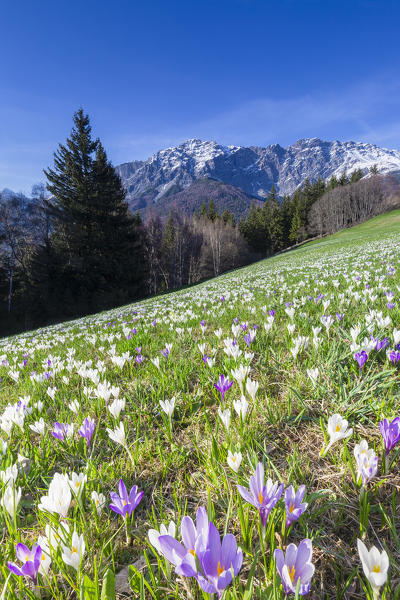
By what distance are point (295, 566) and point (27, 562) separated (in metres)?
0.79

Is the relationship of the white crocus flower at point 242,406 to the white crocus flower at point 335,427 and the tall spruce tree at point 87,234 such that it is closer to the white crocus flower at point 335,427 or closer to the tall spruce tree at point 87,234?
the white crocus flower at point 335,427

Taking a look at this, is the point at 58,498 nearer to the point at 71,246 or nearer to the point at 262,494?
the point at 262,494

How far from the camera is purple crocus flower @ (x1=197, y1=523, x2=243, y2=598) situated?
25.6 inches

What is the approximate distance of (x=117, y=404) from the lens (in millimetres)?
1680

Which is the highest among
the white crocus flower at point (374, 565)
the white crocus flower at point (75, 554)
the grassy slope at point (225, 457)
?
the white crocus flower at point (374, 565)

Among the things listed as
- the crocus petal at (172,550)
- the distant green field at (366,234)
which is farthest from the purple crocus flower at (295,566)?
the distant green field at (366,234)

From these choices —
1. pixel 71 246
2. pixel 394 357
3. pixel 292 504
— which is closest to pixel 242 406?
pixel 292 504

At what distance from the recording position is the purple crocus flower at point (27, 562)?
0.83m

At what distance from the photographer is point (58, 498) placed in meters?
1.05

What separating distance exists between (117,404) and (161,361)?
1.08 metres

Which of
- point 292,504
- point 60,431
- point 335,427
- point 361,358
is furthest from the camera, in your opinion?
point 361,358

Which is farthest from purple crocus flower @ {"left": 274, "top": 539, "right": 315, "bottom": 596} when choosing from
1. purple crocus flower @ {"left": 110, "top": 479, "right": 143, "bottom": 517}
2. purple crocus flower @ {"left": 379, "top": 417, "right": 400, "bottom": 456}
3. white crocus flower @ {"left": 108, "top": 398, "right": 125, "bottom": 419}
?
white crocus flower @ {"left": 108, "top": 398, "right": 125, "bottom": 419}

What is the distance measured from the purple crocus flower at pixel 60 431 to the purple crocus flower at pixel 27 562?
29.7 inches

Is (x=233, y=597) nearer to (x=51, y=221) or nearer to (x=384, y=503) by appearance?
(x=384, y=503)
